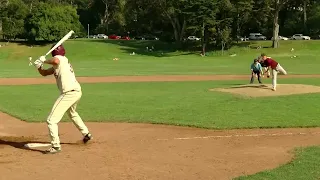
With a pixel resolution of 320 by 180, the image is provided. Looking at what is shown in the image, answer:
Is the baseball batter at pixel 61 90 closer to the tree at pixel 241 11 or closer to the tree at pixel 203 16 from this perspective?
the tree at pixel 203 16

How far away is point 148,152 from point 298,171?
3480 mm

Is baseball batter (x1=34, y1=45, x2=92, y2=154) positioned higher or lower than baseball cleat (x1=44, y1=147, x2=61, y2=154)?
higher

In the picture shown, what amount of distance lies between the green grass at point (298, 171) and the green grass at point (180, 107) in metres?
4.62

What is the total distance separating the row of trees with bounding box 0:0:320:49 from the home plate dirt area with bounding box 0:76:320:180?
63.1m

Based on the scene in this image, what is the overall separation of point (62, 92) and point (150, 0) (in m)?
78.6

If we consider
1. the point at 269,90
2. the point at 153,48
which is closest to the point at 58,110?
the point at 269,90

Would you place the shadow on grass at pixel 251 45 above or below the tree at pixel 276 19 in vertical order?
below

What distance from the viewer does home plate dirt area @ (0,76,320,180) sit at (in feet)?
29.0

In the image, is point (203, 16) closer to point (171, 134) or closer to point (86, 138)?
point (171, 134)

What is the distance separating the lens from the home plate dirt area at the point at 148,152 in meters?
8.84

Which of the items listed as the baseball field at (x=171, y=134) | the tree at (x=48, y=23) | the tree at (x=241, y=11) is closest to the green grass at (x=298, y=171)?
the baseball field at (x=171, y=134)

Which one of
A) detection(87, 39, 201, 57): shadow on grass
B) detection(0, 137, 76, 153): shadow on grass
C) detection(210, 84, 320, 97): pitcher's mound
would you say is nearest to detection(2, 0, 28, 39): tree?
detection(87, 39, 201, 57): shadow on grass

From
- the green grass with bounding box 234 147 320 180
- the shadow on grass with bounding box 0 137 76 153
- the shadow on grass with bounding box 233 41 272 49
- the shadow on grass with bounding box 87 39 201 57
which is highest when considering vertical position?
the green grass with bounding box 234 147 320 180

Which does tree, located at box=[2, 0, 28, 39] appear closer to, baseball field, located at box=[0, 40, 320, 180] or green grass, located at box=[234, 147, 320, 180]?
baseball field, located at box=[0, 40, 320, 180]
